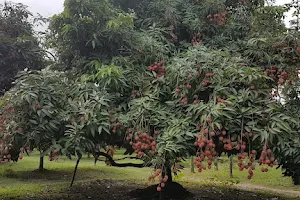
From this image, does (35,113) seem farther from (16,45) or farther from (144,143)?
(16,45)

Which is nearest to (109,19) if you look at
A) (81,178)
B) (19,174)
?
(81,178)

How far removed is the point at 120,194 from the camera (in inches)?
274

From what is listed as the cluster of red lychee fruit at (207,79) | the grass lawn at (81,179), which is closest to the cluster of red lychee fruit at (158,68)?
the cluster of red lychee fruit at (207,79)

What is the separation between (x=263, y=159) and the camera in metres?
3.04

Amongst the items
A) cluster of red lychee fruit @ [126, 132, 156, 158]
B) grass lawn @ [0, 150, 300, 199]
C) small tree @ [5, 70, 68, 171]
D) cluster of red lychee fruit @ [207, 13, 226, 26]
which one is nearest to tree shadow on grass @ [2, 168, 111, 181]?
grass lawn @ [0, 150, 300, 199]

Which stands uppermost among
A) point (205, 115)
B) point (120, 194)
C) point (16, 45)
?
point (16, 45)

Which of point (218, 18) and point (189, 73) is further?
point (218, 18)

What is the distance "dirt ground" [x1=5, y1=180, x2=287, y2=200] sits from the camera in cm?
662

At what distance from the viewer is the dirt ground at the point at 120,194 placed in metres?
6.62

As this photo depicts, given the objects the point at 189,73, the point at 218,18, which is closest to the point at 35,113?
the point at 189,73

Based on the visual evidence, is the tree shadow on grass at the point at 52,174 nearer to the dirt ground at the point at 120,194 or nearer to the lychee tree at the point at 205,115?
the dirt ground at the point at 120,194

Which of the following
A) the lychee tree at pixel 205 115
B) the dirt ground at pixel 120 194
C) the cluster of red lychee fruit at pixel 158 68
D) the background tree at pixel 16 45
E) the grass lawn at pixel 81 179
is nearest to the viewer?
the lychee tree at pixel 205 115

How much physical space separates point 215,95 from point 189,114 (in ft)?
1.19

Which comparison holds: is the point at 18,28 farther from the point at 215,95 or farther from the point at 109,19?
the point at 215,95
